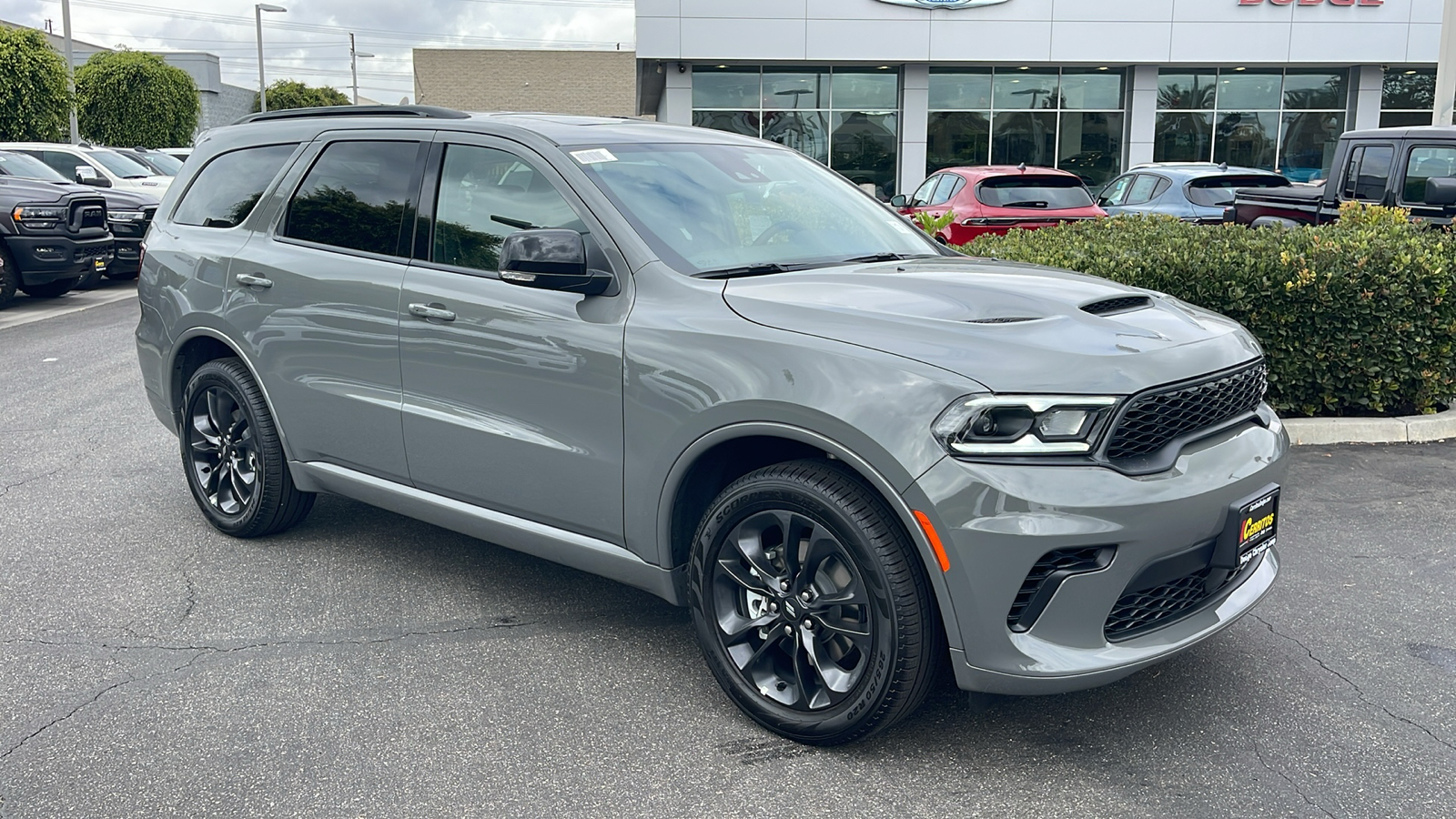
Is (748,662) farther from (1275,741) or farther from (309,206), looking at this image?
(309,206)

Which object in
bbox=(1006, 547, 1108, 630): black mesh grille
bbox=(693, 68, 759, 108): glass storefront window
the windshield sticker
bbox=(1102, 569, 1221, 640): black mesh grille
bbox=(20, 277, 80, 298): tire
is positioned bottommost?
bbox=(20, 277, 80, 298): tire

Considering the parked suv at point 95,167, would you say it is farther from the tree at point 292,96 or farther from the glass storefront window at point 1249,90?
the tree at point 292,96

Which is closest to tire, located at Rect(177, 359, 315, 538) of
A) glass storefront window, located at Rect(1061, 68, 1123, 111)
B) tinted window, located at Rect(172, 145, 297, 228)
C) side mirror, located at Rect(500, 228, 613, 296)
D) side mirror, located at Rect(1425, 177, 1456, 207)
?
tinted window, located at Rect(172, 145, 297, 228)

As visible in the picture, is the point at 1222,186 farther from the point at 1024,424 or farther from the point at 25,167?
the point at 25,167

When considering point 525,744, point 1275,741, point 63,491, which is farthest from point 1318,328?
point 63,491

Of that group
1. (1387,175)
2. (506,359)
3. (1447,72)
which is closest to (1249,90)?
(1447,72)

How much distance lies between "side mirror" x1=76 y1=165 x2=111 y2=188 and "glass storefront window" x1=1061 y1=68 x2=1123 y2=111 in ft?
66.8

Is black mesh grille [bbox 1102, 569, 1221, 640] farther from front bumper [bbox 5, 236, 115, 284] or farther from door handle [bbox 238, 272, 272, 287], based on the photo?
front bumper [bbox 5, 236, 115, 284]

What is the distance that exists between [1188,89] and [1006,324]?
27.8m

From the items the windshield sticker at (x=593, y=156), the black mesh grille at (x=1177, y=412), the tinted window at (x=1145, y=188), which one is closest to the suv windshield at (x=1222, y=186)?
the tinted window at (x=1145, y=188)

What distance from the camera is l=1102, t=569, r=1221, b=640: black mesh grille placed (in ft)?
10.2

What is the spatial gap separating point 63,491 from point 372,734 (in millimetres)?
3583

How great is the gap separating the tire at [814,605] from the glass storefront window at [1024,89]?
1032 inches

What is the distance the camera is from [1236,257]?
677 cm
